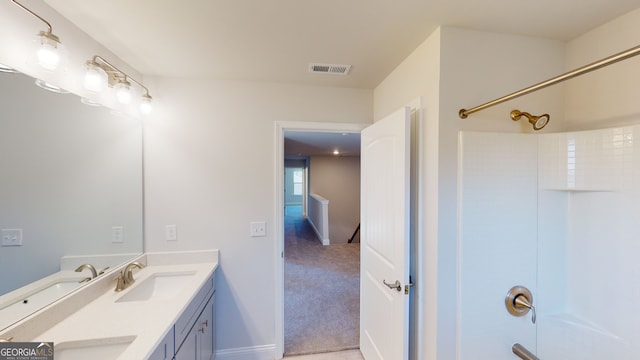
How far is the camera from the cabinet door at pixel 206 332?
1.61 meters

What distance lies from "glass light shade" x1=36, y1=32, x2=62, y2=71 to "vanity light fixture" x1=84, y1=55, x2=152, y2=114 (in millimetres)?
242

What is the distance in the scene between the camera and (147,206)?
6.29 ft

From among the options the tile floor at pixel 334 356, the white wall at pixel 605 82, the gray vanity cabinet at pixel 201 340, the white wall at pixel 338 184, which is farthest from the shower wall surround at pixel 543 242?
the white wall at pixel 338 184

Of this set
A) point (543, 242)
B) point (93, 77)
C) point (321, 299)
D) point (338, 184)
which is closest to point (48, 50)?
point (93, 77)

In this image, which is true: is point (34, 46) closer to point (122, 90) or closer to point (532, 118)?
point (122, 90)

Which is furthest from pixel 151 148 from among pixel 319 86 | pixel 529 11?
pixel 529 11

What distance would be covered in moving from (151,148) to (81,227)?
29.8 inches

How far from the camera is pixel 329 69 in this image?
71.2 inches

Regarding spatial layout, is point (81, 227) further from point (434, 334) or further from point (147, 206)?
point (434, 334)

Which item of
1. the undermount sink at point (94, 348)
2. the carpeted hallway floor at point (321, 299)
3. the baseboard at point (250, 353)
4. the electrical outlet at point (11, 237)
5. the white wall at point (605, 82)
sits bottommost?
the carpeted hallway floor at point (321, 299)

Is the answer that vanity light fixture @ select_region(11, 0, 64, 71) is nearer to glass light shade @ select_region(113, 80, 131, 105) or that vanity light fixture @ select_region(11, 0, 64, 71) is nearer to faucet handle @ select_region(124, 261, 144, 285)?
glass light shade @ select_region(113, 80, 131, 105)

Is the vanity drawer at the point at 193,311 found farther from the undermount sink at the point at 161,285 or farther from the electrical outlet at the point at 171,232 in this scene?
the electrical outlet at the point at 171,232

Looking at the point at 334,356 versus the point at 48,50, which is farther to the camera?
the point at 334,356

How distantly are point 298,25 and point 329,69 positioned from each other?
0.55 meters
